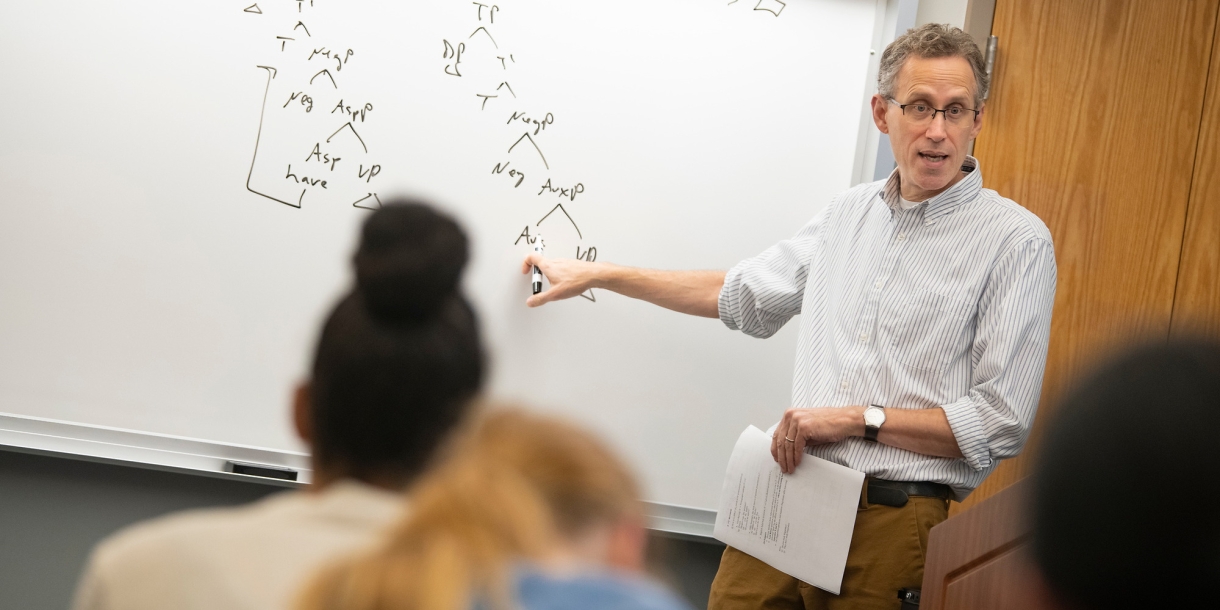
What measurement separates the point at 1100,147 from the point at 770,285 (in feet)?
2.70

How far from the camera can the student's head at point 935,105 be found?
63.5 inches

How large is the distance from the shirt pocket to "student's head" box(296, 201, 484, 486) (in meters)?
0.91

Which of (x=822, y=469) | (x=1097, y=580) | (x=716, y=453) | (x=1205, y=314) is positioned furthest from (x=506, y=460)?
(x=1205, y=314)

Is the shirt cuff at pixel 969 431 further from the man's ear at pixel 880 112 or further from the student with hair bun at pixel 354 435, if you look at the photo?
the student with hair bun at pixel 354 435

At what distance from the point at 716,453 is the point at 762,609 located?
0.49 meters

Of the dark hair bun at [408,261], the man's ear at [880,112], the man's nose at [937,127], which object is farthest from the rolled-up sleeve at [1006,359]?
the dark hair bun at [408,261]

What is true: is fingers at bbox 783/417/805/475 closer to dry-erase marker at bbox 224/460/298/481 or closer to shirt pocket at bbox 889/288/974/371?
shirt pocket at bbox 889/288/974/371

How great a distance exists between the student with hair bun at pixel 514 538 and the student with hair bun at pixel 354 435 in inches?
7.2

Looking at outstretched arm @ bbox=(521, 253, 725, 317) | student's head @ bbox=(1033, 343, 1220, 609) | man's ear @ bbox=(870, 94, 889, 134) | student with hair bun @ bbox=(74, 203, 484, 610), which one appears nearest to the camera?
student's head @ bbox=(1033, 343, 1220, 609)

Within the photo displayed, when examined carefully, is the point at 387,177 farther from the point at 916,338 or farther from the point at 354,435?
the point at 354,435

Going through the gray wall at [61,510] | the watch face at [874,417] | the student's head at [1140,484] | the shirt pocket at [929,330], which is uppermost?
the shirt pocket at [929,330]

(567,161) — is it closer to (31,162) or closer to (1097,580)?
Answer: (31,162)

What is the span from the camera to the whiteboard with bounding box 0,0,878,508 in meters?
1.84

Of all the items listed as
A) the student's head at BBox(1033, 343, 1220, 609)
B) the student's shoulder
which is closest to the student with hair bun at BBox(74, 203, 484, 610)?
the student's shoulder
